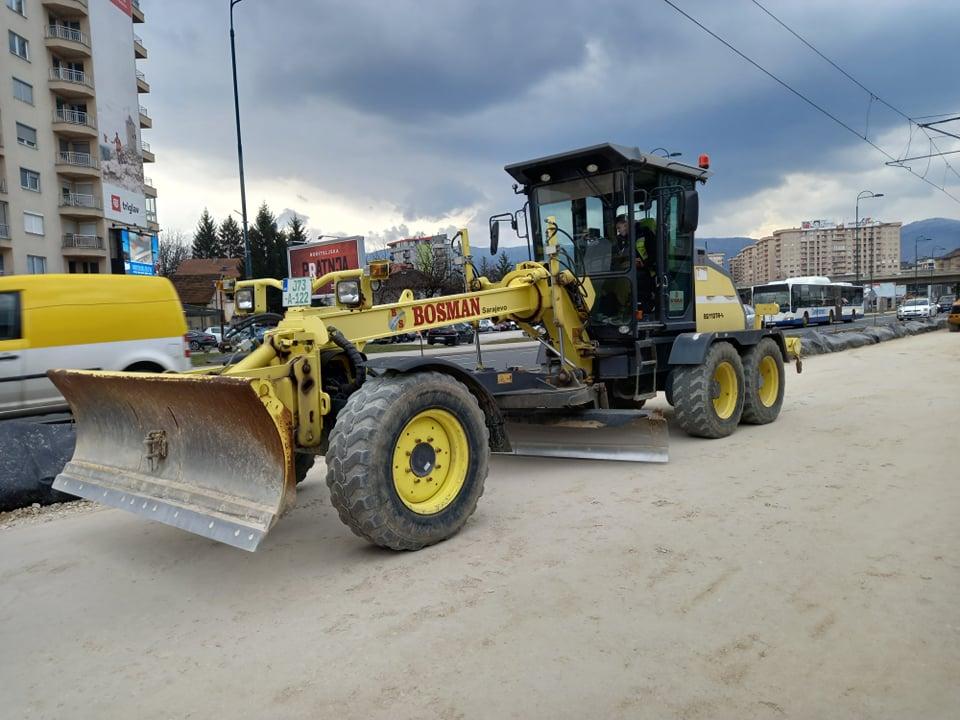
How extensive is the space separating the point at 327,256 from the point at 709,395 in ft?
41.1

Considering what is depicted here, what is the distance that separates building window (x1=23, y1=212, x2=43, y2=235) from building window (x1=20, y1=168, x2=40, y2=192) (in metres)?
1.64

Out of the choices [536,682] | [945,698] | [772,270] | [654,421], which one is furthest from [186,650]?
[772,270]

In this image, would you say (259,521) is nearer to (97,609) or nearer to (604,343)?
(97,609)

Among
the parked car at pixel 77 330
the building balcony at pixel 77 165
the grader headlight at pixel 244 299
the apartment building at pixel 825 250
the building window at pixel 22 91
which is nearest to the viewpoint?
the grader headlight at pixel 244 299

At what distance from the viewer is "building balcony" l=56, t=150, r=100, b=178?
144 feet

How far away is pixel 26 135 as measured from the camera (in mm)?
41750

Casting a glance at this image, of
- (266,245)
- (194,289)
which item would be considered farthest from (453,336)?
(266,245)

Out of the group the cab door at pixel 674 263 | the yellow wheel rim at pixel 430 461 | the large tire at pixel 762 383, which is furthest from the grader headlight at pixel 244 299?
the large tire at pixel 762 383

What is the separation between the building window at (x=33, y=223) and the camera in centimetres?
4128

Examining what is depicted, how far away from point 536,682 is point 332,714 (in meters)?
0.83

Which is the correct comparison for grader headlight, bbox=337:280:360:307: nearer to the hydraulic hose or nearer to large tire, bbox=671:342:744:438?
the hydraulic hose

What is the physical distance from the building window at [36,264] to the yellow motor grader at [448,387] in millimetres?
44020

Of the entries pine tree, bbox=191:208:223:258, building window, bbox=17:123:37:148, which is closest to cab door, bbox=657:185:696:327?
building window, bbox=17:123:37:148

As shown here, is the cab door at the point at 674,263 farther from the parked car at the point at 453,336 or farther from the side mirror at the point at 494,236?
the parked car at the point at 453,336
